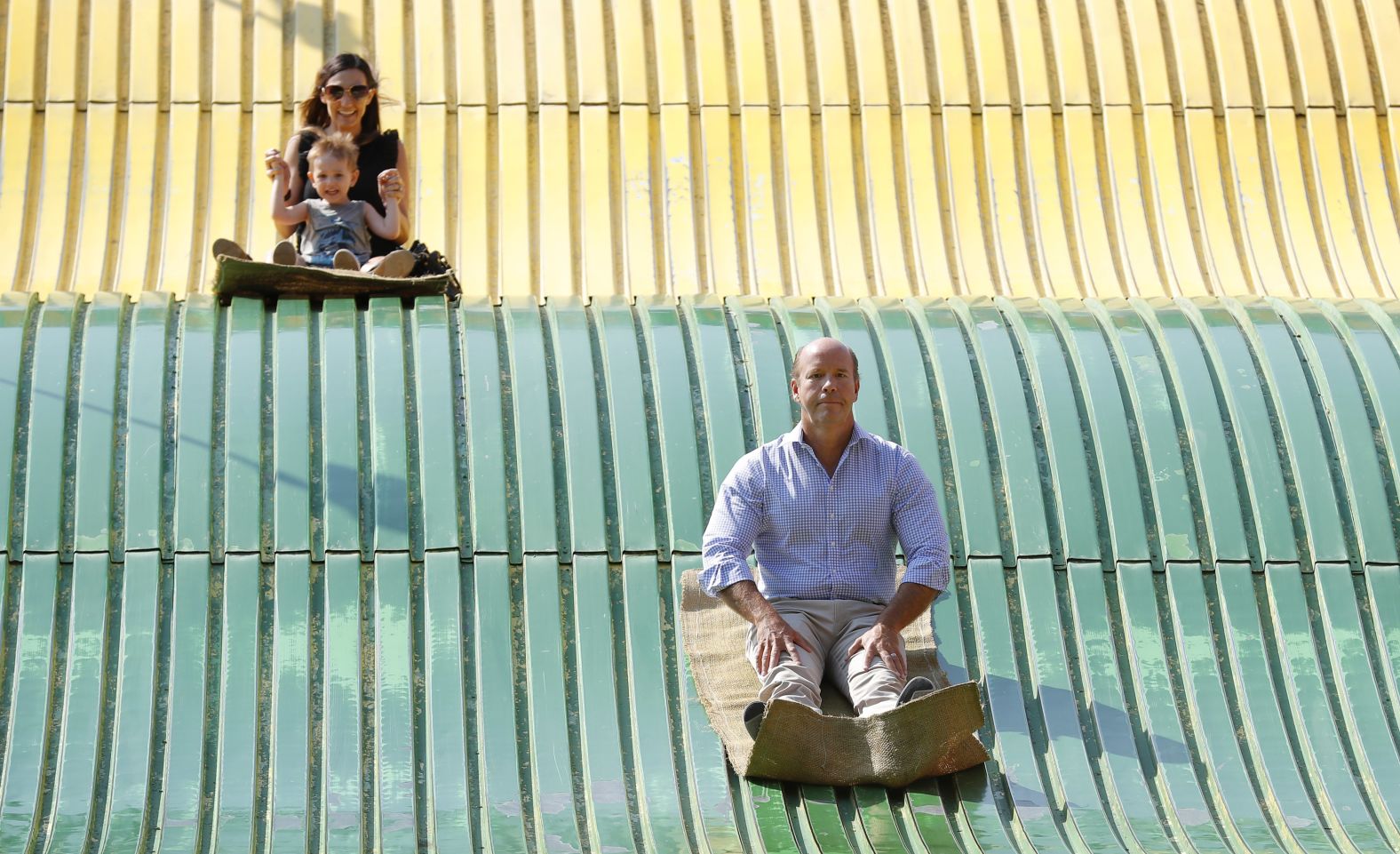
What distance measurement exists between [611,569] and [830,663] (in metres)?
1.07

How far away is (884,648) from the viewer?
660 cm

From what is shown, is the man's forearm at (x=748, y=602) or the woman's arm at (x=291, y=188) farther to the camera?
the woman's arm at (x=291, y=188)

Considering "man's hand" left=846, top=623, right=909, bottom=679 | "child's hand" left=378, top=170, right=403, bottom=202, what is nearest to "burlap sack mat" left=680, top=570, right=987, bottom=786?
"man's hand" left=846, top=623, right=909, bottom=679

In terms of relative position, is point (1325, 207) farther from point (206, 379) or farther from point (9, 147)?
point (9, 147)

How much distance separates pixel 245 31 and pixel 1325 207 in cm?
675

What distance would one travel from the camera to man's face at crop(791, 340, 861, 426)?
6805 millimetres

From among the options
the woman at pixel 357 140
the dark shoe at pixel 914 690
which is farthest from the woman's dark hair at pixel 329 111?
the dark shoe at pixel 914 690

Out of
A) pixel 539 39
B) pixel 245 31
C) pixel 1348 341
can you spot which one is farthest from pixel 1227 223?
pixel 245 31

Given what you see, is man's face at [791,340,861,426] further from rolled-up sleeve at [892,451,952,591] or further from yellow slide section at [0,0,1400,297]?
yellow slide section at [0,0,1400,297]

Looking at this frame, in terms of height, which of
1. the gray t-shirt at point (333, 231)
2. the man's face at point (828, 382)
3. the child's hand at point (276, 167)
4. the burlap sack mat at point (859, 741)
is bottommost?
the burlap sack mat at point (859, 741)

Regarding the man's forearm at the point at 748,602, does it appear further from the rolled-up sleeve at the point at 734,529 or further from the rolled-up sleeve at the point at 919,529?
the rolled-up sleeve at the point at 919,529

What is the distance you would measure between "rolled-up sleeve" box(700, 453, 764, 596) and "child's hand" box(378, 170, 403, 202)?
115 inches

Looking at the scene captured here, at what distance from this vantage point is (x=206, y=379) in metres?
8.09

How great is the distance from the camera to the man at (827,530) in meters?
6.73
